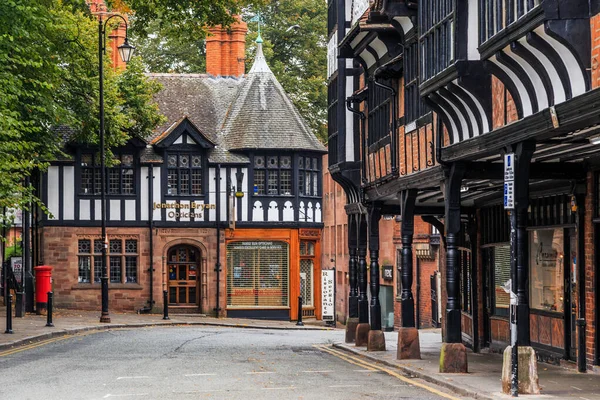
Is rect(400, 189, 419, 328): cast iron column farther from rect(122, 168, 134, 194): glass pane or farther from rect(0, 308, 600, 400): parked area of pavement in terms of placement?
rect(122, 168, 134, 194): glass pane

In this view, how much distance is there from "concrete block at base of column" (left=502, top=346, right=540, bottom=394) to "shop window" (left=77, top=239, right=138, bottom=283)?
35.1m

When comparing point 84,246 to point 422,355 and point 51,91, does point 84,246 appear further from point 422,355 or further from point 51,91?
point 422,355

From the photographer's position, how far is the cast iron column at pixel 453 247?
744 inches

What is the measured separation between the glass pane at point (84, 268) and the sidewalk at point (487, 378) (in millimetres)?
26209

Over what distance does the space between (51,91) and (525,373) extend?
2269 centimetres

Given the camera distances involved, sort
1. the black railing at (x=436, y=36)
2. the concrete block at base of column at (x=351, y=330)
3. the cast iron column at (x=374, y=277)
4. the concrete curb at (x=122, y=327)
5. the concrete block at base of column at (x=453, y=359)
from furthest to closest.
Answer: the concrete block at base of column at (x=351, y=330) → the concrete curb at (x=122, y=327) → the cast iron column at (x=374, y=277) → the concrete block at base of column at (x=453, y=359) → the black railing at (x=436, y=36)

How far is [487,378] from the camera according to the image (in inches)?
712

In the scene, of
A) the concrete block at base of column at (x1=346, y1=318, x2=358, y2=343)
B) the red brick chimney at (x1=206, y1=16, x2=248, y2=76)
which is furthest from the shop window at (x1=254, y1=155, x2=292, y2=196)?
the concrete block at base of column at (x1=346, y1=318, x2=358, y2=343)

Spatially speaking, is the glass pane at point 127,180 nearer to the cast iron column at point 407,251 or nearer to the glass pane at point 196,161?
the glass pane at point 196,161

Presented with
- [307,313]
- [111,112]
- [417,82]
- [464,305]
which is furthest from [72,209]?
[417,82]

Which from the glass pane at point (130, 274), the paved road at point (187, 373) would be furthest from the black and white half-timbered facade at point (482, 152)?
the glass pane at point (130, 274)

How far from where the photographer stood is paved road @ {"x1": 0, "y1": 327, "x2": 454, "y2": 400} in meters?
16.0

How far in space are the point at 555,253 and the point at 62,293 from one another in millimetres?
30967

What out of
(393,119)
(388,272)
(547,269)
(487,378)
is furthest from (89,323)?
(487,378)
